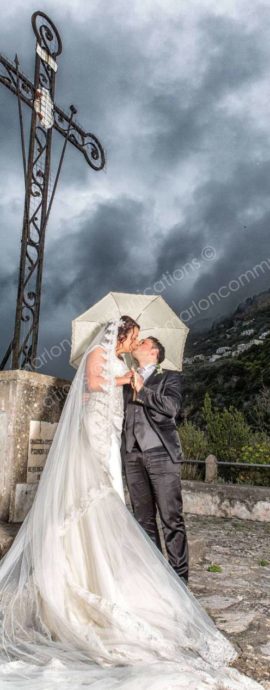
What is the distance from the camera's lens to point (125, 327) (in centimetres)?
365

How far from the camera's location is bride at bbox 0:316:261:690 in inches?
87.9

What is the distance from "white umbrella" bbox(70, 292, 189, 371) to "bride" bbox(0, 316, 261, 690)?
30 centimetres

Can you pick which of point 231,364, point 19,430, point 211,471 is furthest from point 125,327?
point 231,364

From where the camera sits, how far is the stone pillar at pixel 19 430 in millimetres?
4414

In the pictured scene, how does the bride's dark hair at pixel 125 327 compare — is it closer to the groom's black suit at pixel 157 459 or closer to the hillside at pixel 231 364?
the groom's black suit at pixel 157 459

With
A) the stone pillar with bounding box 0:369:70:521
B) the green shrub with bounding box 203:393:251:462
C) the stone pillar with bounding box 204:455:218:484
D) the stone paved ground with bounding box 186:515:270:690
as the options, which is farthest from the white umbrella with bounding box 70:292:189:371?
the green shrub with bounding box 203:393:251:462

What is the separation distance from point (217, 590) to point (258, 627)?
83cm

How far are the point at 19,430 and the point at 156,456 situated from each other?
146 cm

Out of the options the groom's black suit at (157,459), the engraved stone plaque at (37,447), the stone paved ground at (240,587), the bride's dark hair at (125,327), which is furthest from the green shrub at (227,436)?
the bride's dark hair at (125,327)

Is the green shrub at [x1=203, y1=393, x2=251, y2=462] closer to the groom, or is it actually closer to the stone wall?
the stone wall

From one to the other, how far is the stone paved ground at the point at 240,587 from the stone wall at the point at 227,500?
548 mm

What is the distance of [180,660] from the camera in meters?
2.34

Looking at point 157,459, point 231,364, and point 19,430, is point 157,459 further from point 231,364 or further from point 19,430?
point 231,364

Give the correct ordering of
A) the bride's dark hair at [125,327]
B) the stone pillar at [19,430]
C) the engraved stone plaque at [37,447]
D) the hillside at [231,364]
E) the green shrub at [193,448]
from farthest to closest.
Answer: the hillside at [231,364], the green shrub at [193,448], the engraved stone plaque at [37,447], the stone pillar at [19,430], the bride's dark hair at [125,327]
